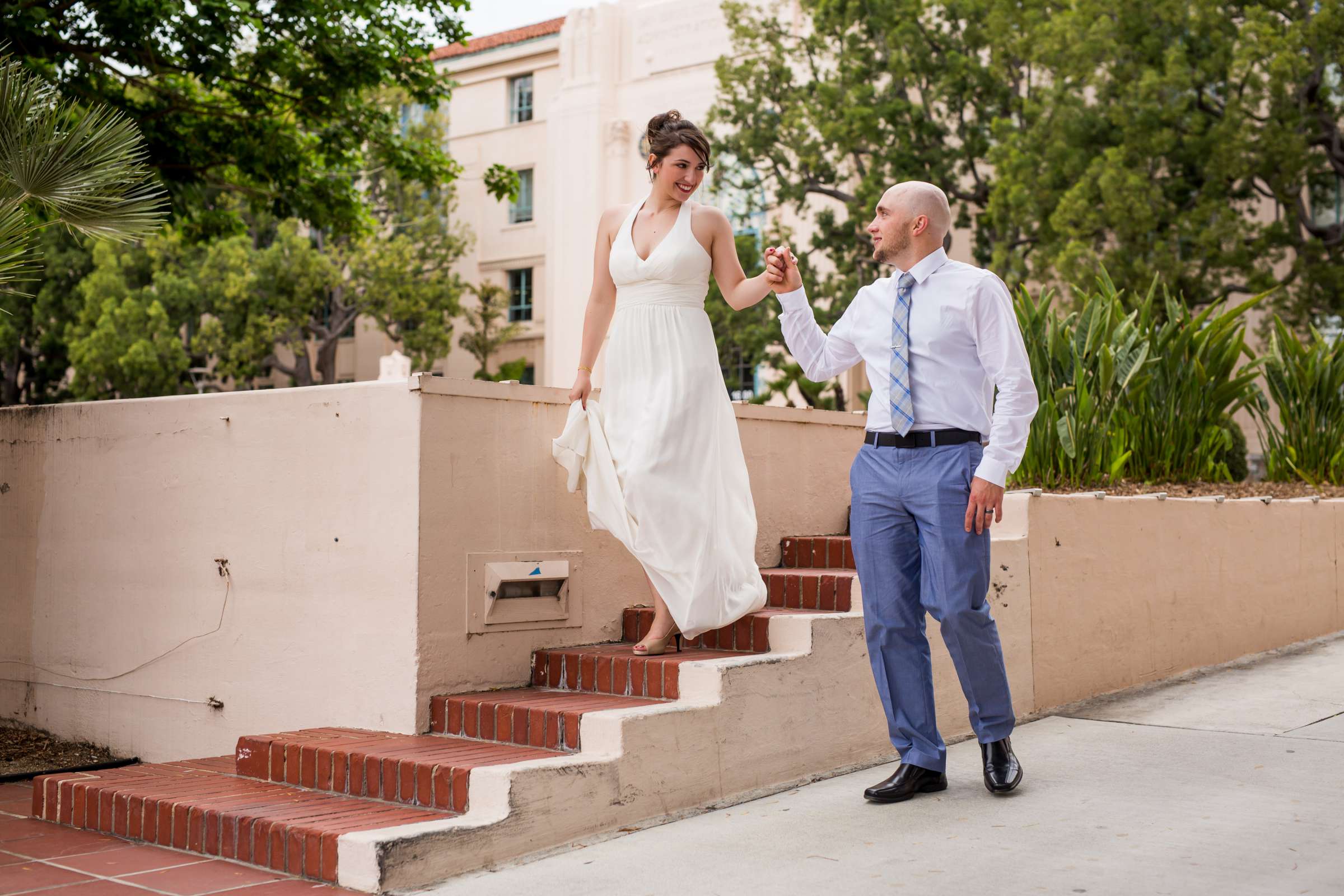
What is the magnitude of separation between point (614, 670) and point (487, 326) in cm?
2759

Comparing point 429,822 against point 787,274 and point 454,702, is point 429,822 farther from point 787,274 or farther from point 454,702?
point 787,274

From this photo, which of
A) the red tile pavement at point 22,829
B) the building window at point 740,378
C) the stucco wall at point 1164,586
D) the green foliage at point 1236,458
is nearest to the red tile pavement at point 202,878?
the red tile pavement at point 22,829

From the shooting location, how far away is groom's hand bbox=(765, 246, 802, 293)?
13.8ft

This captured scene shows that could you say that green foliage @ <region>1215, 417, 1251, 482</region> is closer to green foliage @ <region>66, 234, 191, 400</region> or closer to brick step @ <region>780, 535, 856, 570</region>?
brick step @ <region>780, 535, 856, 570</region>

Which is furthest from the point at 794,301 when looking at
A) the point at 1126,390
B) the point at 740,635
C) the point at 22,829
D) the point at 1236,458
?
the point at 1236,458

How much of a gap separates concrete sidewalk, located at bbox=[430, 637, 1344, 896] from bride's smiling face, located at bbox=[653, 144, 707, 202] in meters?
2.25

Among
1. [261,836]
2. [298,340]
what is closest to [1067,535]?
[261,836]

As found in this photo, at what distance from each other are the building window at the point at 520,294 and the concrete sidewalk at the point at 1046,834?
29.4 m

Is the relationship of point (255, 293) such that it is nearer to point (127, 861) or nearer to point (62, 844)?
point (62, 844)

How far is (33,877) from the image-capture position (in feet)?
12.8

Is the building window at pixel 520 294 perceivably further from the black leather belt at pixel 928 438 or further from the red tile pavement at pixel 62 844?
the black leather belt at pixel 928 438

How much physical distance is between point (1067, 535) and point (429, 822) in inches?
140

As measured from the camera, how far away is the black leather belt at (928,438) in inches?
165

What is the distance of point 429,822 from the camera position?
12.6 ft
